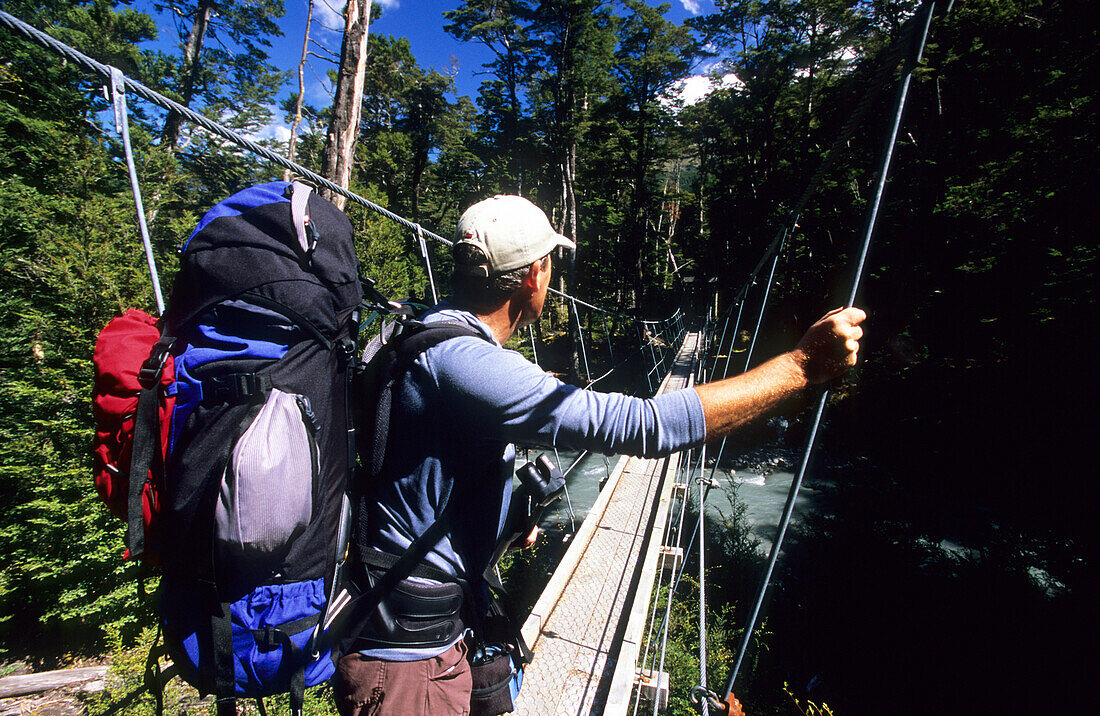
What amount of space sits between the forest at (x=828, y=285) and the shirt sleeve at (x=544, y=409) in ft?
1.14

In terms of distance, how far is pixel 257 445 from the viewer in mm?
579

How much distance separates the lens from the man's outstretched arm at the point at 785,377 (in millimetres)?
627

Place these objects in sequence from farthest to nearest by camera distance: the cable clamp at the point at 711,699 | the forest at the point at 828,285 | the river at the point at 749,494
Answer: the river at the point at 749,494
the forest at the point at 828,285
the cable clamp at the point at 711,699

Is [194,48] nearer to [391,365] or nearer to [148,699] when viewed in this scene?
[148,699]

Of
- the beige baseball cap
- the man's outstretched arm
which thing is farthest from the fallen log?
the man's outstretched arm

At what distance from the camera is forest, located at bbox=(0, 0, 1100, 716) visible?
3316mm

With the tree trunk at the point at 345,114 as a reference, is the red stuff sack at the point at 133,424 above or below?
below

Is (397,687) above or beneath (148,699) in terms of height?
above

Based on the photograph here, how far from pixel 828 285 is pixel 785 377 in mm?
10161

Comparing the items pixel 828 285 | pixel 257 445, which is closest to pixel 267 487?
pixel 257 445

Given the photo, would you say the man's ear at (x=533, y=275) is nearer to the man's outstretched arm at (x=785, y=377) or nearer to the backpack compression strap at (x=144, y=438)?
the man's outstretched arm at (x=785, y=377)

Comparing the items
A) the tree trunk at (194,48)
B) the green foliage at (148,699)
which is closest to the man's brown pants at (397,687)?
the green foliage at (148,699)

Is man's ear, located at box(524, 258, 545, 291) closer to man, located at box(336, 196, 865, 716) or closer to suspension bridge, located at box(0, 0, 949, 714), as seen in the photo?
man, located at box(336, 196, 865, 716)

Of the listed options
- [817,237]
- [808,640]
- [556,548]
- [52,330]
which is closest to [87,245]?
[52,330]
